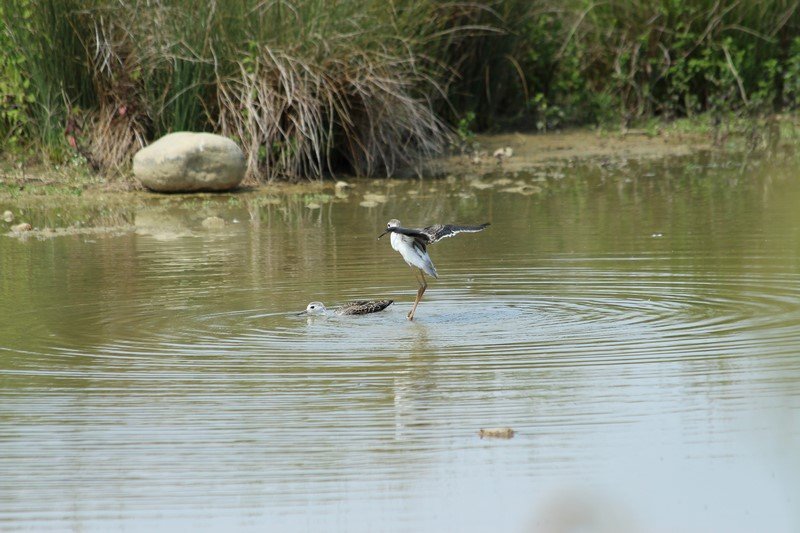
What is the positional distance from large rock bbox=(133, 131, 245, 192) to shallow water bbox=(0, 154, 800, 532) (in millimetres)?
1664

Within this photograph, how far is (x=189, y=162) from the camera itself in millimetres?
14547

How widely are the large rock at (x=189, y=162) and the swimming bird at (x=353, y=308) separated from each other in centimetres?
610

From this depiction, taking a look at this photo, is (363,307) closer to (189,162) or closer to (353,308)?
(353,308)

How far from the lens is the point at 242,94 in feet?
50.1

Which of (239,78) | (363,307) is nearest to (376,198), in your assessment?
(239,78)

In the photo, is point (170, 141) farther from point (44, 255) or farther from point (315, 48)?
point (44, 255)

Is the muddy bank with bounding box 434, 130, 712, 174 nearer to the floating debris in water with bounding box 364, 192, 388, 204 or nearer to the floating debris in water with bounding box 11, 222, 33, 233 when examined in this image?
the floating debris in water with bounding box 364, 192, 388, 204

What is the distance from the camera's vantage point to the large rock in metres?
14.5

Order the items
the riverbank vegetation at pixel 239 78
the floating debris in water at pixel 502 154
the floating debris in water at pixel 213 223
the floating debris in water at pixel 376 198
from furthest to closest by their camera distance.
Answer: the floating debris in water at pixel 502 154 < the riverbank vegetation at pixel 239 78 < the floating debris in water at pixel 376 198 < the floating debris in water at pixel 213 223

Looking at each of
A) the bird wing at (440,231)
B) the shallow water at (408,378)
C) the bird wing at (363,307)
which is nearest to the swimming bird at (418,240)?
the bird wing at (440,231)

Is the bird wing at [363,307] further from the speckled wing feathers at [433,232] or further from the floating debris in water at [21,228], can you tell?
the floating debris in water at [21,228]

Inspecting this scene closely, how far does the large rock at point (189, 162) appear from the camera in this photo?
571 inches

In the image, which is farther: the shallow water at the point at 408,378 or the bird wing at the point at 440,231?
the bird wing at the point at 440,231

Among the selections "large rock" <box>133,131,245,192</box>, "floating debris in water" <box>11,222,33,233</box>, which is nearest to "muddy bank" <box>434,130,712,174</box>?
"large rock" <box>133,131,245,192</box>
